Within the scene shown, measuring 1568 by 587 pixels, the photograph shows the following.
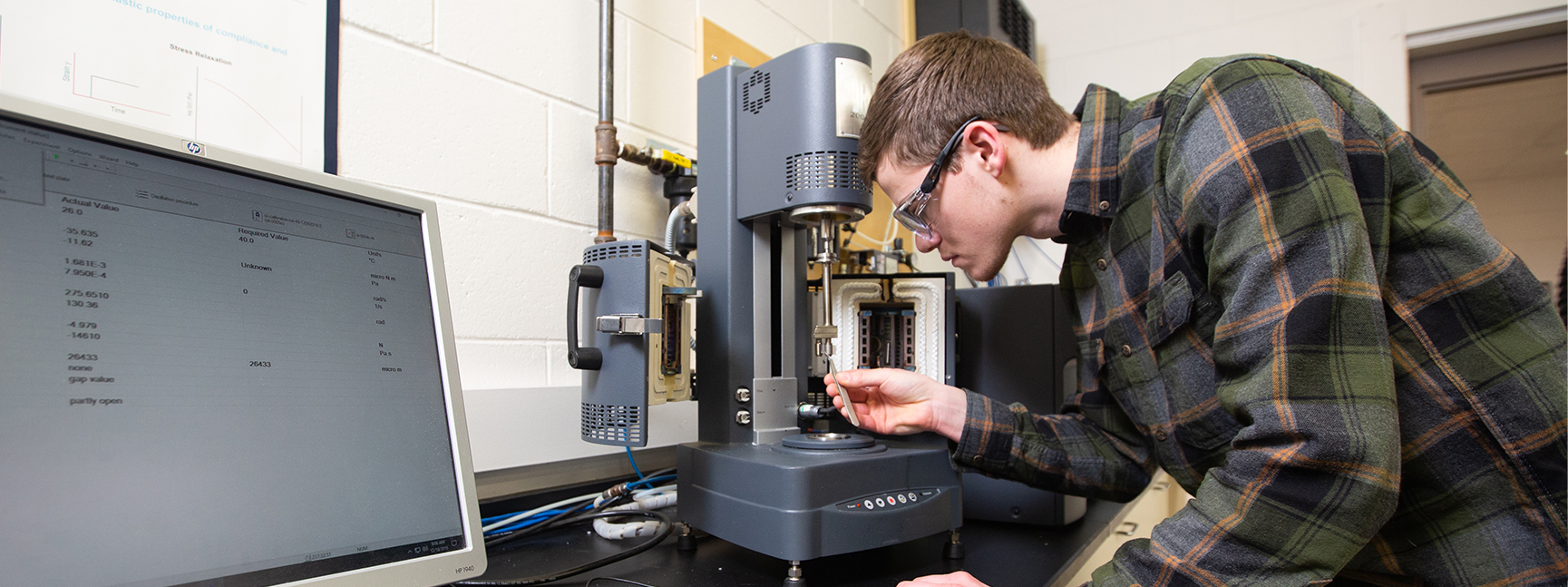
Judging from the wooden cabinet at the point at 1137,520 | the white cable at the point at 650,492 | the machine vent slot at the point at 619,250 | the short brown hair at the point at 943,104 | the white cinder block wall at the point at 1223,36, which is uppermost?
the white cinder block wall at the point at 1223,36

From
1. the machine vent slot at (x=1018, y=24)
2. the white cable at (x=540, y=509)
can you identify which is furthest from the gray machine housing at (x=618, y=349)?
the machine vent slot at (x=1018, y=24)

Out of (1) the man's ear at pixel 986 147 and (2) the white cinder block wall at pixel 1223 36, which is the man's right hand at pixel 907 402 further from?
(2) the white cinder block wall at pixel 1223 36

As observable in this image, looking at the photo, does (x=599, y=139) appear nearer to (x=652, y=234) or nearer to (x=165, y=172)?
(x=652, y=234)

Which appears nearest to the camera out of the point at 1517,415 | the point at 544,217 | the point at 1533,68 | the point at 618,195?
the point at 1517,415

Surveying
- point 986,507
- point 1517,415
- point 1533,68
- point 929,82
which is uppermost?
point 1533,68

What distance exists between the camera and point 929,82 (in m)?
0.93

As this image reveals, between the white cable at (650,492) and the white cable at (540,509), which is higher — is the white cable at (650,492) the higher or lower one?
the higher one

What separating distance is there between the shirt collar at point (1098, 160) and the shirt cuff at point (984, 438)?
279mm

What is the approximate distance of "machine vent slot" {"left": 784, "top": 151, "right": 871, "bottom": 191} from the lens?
2.95ft

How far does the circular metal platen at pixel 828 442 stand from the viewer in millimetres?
856

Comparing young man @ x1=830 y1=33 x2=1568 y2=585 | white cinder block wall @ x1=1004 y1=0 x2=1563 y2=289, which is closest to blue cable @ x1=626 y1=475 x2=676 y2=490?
young man @ x1=830 y1=33 x2=1568 y2=585

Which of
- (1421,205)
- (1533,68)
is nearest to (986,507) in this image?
(1421,205)

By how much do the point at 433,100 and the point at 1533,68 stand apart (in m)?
2.91

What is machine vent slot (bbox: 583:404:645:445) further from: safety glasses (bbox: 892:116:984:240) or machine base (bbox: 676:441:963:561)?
safety glasses (bbox: 892:116:984:240)
